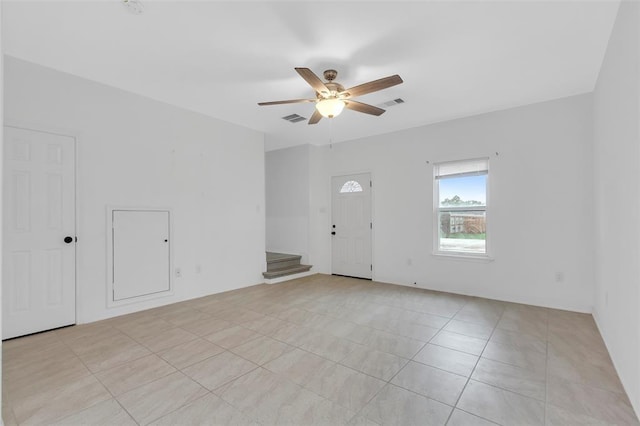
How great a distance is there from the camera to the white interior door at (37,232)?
299 cm

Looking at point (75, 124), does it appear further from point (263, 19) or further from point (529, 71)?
point (529, 71)

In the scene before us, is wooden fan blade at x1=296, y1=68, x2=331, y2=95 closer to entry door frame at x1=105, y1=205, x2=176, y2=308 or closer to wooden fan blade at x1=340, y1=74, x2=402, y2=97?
wooden fan blade at x1=340, y1=74, x2=402, y2=97

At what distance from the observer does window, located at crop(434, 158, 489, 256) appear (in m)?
4.57

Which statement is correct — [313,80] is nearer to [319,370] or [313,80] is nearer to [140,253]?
[319,370]

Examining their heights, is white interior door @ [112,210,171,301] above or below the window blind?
below

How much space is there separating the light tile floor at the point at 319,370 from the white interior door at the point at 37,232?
0.27 meters

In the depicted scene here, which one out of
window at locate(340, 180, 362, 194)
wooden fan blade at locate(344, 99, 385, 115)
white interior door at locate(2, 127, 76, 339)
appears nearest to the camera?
white interior door at locate(2, 127, 76, 339)

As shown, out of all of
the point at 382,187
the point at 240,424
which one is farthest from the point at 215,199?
the point at 240,424

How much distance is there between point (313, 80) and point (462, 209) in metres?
3.29

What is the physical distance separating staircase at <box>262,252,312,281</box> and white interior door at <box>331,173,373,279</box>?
29.4 inches

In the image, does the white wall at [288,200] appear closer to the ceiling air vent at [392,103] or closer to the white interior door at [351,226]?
the white interior door at [351,226]

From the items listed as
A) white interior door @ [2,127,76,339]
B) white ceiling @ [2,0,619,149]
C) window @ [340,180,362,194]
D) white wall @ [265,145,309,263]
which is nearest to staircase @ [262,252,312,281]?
white wall @ [265,145,309,263]

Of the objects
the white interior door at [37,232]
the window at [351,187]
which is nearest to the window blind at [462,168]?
the window at [351,187]

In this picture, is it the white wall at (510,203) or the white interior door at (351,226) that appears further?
the white interior door at (351,226)
